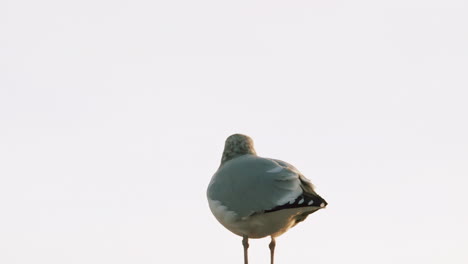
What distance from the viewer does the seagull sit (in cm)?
6988

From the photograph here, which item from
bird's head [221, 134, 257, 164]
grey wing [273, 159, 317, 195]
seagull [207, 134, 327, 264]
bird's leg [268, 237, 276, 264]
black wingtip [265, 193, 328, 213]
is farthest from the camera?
bird's head [221, 134, 257, 164]

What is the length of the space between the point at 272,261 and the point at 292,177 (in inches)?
70.2

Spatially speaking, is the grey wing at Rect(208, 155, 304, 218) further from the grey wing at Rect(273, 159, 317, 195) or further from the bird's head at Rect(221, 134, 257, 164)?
the bird's head at Rect(221, 134, 257, 164)

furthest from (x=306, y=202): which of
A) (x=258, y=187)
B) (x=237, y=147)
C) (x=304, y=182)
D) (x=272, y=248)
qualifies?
(x=237, y=147)

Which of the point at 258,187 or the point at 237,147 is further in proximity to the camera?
the point at 237,147

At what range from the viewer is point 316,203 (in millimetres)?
69750

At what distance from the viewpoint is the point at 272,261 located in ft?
234

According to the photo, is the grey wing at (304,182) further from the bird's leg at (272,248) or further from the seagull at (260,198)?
the bird's leg at (272,248)

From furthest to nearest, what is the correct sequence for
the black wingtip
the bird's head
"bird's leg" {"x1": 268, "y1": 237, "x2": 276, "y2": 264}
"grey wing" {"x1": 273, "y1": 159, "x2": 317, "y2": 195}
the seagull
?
the bird's head → "bird's leg" {"x1": 268, "y1": 237, "x2": 276, "y2": 264} → "grey wing" {"x1": 273, "y1": 159, "x2": 317, "y2": 195} → the seagull → the black wingtip

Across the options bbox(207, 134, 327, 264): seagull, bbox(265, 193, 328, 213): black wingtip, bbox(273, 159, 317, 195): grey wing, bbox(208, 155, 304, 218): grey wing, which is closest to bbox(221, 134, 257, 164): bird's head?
bbox(207, 134, 327, 264): seagull

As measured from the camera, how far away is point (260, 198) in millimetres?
70062

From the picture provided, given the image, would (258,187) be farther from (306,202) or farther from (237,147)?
(237,147)

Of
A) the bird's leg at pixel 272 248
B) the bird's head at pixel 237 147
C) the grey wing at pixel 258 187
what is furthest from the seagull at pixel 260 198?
the bird's head at pixel 237 147

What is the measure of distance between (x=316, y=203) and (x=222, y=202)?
1.69 meters
